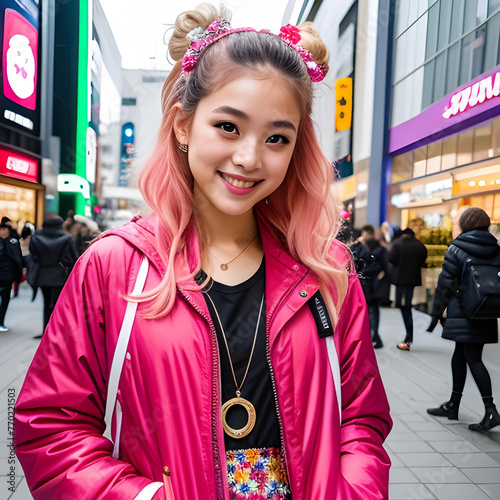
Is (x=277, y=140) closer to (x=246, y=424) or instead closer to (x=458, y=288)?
(x=246, y=424)

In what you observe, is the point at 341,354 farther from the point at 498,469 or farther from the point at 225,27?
the point at 498,469

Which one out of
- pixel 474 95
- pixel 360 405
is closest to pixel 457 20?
pixel 474 95

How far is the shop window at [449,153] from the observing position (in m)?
2.19

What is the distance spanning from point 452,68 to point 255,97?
1.76 m

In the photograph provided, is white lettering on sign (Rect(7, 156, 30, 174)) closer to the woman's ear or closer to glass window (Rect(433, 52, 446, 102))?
the woman's ear

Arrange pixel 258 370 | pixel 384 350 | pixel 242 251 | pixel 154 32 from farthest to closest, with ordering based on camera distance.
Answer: pixel 384 350 → pixel 154 32 → pixel 242 251 → pixel 258 370

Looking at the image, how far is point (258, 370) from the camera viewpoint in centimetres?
86

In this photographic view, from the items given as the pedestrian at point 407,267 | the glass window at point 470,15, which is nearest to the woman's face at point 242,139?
the pedestrian at point 407,267

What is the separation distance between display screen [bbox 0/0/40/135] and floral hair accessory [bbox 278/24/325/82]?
1.51 metres

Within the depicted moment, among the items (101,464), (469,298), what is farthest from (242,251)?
(469,298)

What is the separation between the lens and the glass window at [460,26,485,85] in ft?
6.71

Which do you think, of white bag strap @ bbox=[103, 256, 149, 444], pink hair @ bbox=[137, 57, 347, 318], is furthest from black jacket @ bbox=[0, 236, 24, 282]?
white bag strap @ bbox=[103, 256, 149, 444]

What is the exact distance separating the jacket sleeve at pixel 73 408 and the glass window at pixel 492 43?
2007 millimetres

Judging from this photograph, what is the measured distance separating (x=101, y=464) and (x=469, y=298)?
2298 millimetres
